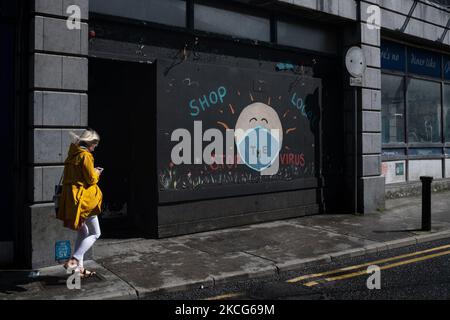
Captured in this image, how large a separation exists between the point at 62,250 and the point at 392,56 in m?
10.1

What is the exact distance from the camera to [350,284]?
5.43 meters

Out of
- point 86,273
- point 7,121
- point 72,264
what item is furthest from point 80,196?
point 7,121

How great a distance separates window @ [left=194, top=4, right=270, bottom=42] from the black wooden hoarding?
27.7 inches

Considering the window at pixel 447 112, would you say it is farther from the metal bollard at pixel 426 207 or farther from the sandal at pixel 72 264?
the sandal at pixel 72 264

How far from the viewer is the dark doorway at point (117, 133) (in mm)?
8344

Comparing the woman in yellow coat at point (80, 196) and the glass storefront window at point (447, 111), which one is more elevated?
the glass storefront window at point (447, 111)

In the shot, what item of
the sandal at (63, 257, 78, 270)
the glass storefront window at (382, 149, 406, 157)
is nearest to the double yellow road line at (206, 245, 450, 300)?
the sandal at (63, 257, 78, 270)

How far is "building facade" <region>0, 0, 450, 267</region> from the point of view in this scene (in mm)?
6375

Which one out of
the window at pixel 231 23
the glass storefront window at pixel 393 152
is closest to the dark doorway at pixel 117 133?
the window at pixel 231 23

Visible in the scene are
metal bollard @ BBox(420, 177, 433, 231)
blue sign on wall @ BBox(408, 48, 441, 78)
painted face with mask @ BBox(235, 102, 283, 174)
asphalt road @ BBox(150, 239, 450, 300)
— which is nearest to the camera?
asphalt road @ BBox(150, 239, 450, 300)

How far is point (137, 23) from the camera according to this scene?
7.62m

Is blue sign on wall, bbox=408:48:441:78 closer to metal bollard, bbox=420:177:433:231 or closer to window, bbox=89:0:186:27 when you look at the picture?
metal bollard, bbox=420:177:433:231

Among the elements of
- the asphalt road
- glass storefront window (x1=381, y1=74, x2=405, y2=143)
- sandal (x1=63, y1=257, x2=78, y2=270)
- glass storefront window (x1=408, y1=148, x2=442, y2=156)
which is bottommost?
the asphalt road

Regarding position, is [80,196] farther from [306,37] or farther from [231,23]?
[306,37]
